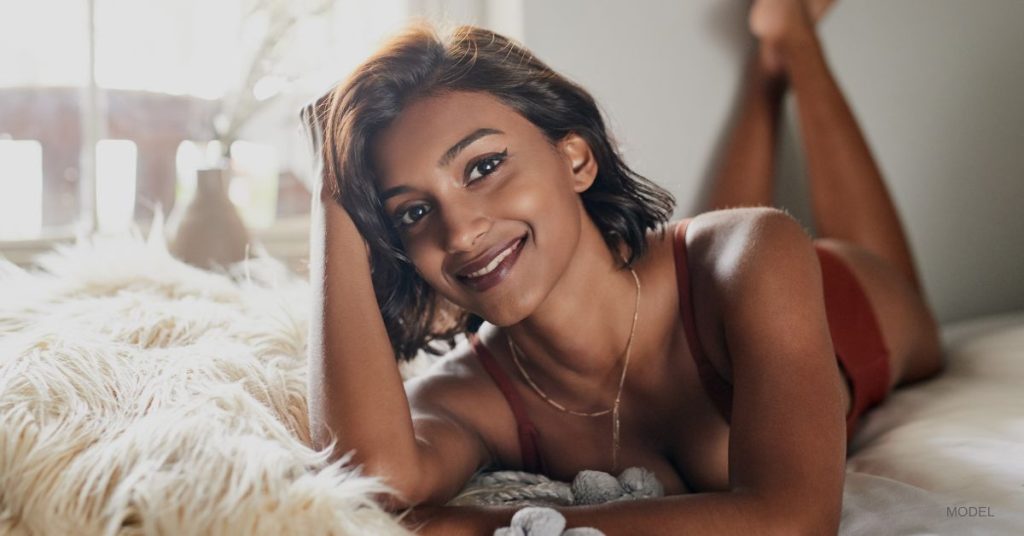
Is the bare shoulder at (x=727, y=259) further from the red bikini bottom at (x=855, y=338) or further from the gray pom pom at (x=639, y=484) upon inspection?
the red bikini bottom at (x=855, y=338)

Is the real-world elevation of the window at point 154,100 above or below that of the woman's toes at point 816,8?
below

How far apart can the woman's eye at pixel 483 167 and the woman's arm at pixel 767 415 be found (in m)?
0.30

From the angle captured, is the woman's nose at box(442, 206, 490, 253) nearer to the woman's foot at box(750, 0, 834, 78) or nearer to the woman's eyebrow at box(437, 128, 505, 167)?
the woman's eyebrow at box(437, 128, 505, 167)

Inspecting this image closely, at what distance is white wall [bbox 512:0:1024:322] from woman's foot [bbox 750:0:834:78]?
10cm

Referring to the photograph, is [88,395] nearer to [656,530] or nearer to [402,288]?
[402,288]

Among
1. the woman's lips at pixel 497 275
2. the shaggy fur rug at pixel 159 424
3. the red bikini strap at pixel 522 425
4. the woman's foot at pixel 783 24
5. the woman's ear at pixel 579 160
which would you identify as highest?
the woman's foot at pixel 783 24

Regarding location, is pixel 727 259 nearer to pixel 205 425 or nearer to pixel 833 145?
pixel 205 425

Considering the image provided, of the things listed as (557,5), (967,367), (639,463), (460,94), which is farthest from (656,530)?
(557,5)

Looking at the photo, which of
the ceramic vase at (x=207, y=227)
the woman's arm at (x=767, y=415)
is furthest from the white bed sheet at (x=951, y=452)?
the ceramic vase at (x=207, y=227)

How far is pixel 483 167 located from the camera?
49.2 inches

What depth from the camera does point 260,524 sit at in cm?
90

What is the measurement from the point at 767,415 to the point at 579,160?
17.8 inches

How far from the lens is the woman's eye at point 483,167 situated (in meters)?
1.25

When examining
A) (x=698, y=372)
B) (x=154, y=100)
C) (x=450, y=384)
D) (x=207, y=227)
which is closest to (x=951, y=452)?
(x=698, y=372)
